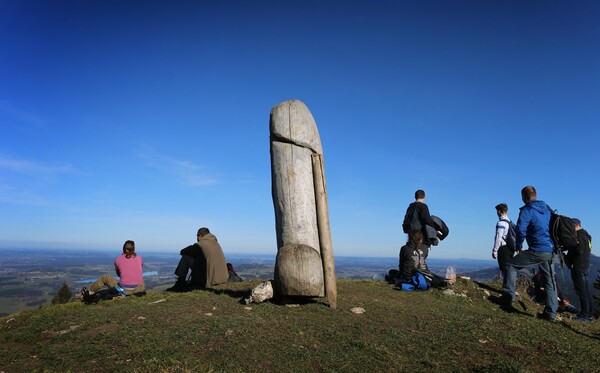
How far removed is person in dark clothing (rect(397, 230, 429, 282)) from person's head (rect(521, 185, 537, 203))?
10.9 feet

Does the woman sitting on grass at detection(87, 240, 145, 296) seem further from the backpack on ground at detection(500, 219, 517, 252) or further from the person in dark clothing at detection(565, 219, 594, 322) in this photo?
the person in dark clothing at detection(565, 219, 594, 322)

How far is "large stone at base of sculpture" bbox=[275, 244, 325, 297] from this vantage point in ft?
26.9

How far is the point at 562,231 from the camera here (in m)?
9.38

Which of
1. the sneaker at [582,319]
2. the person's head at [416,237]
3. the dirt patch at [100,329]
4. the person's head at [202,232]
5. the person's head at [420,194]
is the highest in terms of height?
the person's head at [420,194]

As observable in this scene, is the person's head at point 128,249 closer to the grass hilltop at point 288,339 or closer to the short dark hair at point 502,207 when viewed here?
the grass hilltop at point 288,339

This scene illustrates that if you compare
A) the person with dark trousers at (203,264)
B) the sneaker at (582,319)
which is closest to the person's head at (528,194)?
the sneaker at (582,319)

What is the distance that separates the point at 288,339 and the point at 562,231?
7.37 meters

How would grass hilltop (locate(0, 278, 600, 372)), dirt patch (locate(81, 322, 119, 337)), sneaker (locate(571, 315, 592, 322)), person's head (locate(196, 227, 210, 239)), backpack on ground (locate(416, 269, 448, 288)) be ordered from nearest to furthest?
grass hilltop (locate(0, 278, 600, 372)), dirt patch (locate(81, 322, 119, 337)), sneaker (locate(571, 315, 592, 322)), backpack on ground (locate(416, 269, 448, 288)), person's head (locate(196, 227, 210, 239))

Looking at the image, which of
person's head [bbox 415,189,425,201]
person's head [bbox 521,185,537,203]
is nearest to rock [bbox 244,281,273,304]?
person's head [bbox 415,189,425,201]

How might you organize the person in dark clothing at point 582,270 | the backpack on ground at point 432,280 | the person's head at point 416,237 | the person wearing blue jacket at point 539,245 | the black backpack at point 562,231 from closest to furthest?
the person wearing blue jacket at point 539,245 → the black backpack at point 562,231 → the person in dark clothing at point 582,270 → the backpack on ground at point 432,280 → the person's head at point 416,237

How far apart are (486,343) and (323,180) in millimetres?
4413

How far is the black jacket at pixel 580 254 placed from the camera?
10.1m

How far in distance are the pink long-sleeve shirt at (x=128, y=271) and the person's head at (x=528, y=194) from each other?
10.5 metres

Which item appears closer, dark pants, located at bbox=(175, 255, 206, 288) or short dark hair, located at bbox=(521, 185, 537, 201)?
short dark hair, located at bbox=(521, 185, 537, 201)
